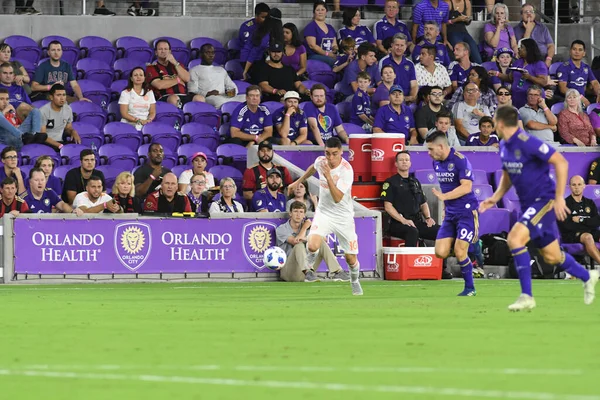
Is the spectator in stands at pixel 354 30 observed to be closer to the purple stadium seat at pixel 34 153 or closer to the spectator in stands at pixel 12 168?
the purple stadium seat at pixel 34 153

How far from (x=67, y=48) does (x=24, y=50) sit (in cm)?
81

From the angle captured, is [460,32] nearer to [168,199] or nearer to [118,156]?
[118,156]

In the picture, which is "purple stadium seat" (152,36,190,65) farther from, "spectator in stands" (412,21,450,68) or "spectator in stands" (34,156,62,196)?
"spectator in stands" (34,156,62,196)

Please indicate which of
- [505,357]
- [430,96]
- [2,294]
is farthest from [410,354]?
[430,96]

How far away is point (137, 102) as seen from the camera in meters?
20.9

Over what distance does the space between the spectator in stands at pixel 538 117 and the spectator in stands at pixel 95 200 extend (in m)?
8.39

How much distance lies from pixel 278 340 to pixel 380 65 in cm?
1425

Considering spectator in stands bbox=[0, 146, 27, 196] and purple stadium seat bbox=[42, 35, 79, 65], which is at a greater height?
purple stadium seat bbox=[42, 35, 79, 65]

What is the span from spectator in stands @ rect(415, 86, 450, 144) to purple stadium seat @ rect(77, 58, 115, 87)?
5.93m

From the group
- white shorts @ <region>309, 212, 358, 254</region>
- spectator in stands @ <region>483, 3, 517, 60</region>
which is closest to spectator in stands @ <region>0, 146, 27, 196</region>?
white shorts @ <region>309, 212, 358, 254</region>

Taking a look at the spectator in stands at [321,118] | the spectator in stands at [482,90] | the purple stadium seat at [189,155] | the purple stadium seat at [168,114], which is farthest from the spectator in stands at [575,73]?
the purple stadium seat at [168,114]

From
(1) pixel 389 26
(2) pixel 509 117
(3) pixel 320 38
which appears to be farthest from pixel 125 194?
(2) pixel 509 117

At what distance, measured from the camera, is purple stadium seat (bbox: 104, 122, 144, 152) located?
20.5 m

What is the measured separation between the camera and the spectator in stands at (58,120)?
20047mm
